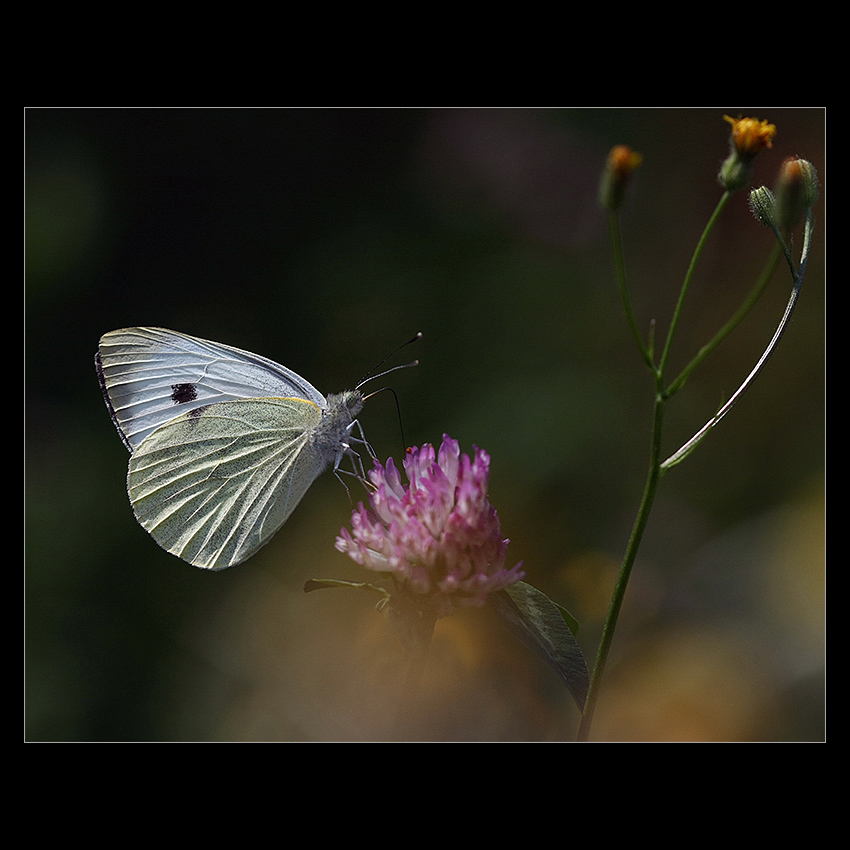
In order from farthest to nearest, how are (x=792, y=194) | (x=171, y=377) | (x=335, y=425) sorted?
(x=171, y=377) < (x=335, y=425) < (x=792, y=194)

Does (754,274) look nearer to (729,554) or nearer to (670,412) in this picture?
(670,412)

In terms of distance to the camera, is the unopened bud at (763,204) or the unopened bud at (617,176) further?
the unopened bud at (763,204)

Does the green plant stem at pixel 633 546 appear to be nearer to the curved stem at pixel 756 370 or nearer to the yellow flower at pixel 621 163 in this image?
the curved stem at pixel 756 370

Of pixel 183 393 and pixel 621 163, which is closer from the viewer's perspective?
pixel 621 163

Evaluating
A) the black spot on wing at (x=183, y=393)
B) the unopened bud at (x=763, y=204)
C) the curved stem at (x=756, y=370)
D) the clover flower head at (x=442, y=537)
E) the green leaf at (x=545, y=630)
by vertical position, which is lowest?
the green leaf at (x=545, y=630)

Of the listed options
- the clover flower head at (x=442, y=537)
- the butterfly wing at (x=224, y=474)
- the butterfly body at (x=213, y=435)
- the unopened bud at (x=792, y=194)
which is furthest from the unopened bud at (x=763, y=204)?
the butterfly wing at (x=224, y=474)

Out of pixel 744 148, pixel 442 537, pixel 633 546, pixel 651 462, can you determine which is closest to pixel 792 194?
pixel 744 148

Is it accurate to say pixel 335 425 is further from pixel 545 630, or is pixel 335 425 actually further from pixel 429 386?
pixel 429 386
